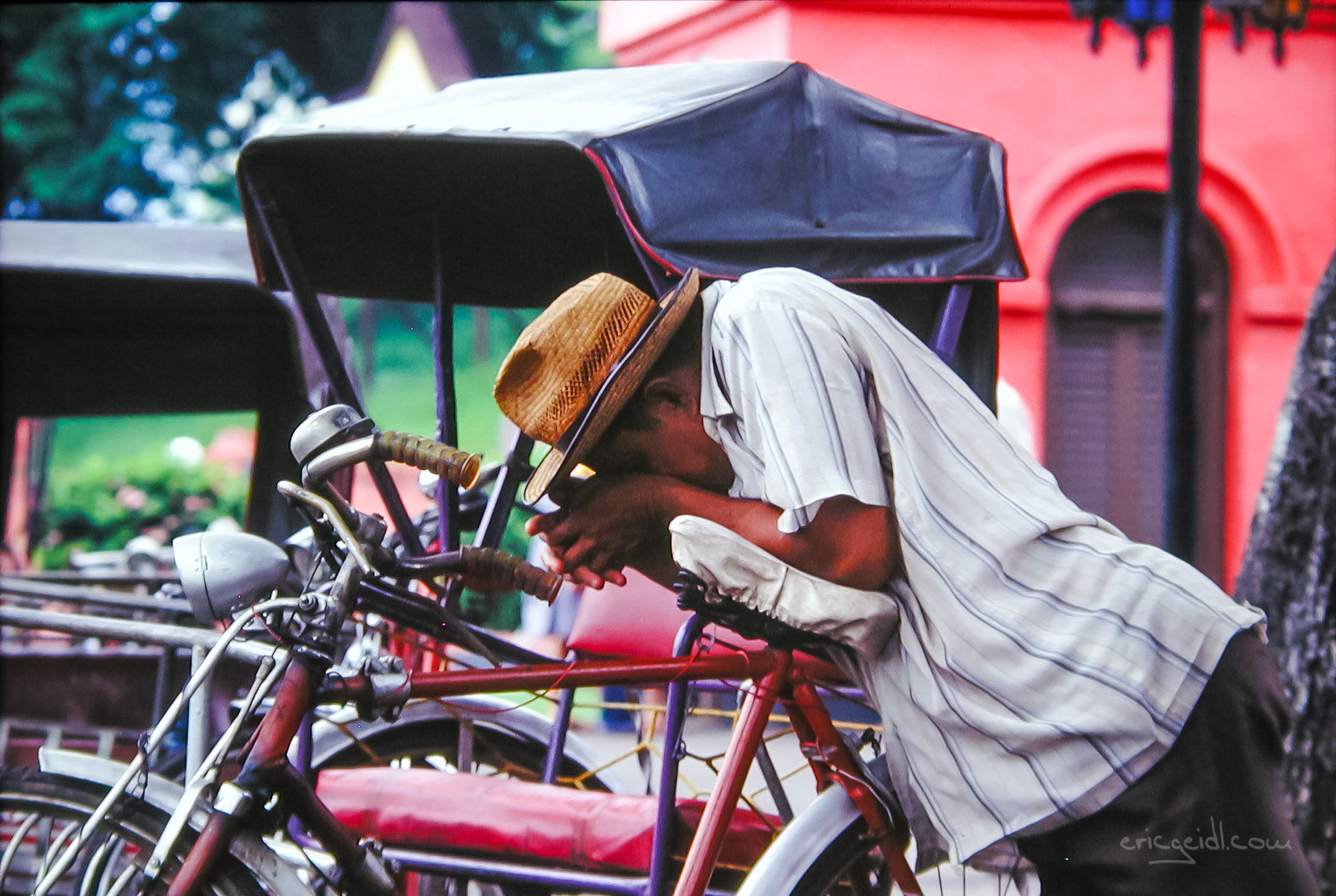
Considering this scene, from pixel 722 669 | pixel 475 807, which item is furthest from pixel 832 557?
A: pixel 475 807

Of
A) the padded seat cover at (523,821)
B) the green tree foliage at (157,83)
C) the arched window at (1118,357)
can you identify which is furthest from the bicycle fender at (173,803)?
the green tree foliage at (157,83)

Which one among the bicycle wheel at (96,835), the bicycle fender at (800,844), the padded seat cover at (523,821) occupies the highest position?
the bicycle wheel at (96,835)

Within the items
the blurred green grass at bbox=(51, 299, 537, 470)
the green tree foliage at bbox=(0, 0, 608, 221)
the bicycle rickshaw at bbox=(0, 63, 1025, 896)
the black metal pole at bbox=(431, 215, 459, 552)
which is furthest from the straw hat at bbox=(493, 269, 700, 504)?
the green tree foliage at bbox=(0, 0, 608, 221)

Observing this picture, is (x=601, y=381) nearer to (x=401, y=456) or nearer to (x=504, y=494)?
(x=401, y=456)

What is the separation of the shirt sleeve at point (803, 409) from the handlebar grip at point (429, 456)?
410mm

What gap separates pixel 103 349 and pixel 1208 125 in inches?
247

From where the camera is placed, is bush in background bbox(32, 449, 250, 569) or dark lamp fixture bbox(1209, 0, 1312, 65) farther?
bush in background bbox(32, 449, 250, 569)

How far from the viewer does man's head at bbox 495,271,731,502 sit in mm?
1739

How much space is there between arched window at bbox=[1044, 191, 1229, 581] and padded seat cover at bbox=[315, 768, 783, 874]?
535 centimetres

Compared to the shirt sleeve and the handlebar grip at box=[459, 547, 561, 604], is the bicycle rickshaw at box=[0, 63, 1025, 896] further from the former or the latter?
the shirt sleeve

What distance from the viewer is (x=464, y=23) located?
14008mm

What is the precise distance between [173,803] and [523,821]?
61 centimetres

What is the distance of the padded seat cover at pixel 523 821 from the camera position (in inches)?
78.7

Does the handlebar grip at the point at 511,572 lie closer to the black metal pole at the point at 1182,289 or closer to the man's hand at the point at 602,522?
the man's hand at the point at 602,522
